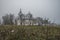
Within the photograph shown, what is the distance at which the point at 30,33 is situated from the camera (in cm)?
182

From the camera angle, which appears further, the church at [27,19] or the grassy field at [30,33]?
the church at [27,19]

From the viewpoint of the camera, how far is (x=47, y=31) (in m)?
1.94

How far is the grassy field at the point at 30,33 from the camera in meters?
1.72

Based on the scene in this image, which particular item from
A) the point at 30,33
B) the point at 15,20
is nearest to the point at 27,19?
the point at 15,20

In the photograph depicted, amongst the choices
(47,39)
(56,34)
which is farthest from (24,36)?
(56,34)

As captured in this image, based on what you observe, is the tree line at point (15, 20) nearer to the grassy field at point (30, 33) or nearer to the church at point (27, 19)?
the church at point (27, 19)

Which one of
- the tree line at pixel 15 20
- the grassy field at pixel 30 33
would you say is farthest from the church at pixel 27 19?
the grassy field at pixel 30 33

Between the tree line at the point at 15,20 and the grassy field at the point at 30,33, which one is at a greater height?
the tree line at the point at 15,20

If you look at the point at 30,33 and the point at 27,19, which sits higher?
the point at 27,19

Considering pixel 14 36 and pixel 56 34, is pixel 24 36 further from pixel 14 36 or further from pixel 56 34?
pixel 56 34

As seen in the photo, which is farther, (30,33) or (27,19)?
(27,19)

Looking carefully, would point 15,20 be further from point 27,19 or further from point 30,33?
point 30,33

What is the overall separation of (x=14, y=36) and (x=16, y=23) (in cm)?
41

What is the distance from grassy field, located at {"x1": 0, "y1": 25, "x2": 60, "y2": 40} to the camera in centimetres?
172
